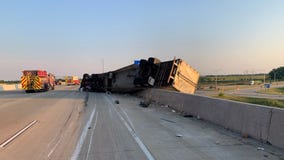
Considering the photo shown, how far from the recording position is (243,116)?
27.0 feet

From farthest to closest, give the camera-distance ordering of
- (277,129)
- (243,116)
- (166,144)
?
(243,116) < (166,144) < (277,129)

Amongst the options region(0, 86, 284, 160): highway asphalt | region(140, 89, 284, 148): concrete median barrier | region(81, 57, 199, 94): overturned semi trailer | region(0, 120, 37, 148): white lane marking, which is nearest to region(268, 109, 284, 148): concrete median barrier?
region(140, 89, 284, 148): concrete median barrier

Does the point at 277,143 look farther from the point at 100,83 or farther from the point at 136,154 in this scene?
the point at 100,83

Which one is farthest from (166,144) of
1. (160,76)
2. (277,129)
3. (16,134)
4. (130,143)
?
(160,76)

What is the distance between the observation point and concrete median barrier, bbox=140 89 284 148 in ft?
22.2

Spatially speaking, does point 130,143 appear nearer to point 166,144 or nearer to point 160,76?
point 166,144

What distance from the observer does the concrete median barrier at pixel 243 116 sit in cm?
677

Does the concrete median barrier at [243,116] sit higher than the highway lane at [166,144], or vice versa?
the concrete median barrier at [243,116]

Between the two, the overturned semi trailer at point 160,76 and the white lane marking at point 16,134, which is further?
the overturned semi trailer at point 160,76

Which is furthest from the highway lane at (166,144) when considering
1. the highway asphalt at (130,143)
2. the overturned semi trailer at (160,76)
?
the overturned semi trailer at (160,76)

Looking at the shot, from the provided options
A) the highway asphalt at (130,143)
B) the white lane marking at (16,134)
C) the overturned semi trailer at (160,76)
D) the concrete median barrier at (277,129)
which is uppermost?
the overturned semi trailer at (160,76)

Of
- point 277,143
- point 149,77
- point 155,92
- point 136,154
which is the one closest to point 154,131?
point 136,154

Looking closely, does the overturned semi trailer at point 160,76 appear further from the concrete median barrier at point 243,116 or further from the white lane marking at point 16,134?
the white lane marking at point 16,134

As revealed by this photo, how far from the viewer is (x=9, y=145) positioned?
687cm
